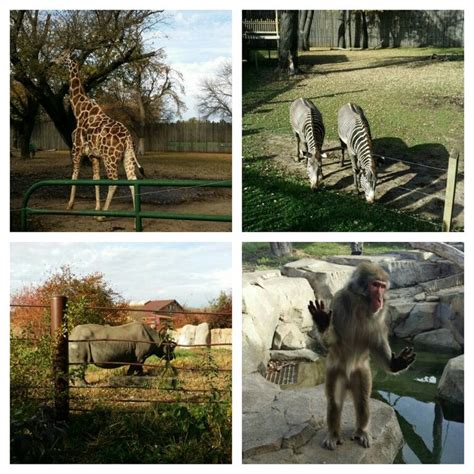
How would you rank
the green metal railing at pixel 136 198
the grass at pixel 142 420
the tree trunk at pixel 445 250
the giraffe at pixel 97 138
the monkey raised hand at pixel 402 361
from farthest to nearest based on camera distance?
the giraffe at pixel 97 138, the green metal railing at pixel 136 198, the tree trunk at pixel 445 250, the grass at pixel 142 420, the monkey raised hand at pixel 402 361

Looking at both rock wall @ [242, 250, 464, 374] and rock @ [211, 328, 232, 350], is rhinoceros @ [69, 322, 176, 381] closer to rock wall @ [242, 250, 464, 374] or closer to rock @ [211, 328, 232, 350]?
rock @ [211, 328, 232, 350]

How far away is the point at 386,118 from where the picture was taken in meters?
5.24

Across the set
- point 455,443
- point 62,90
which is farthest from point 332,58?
point 455,443

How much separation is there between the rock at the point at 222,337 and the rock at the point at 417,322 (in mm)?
1069

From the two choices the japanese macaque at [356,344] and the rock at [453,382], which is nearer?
the japanese macaque at [356,344]

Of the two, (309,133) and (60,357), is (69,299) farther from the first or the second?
(309,133)

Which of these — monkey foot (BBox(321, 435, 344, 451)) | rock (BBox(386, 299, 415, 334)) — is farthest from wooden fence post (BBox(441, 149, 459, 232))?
monkey foot (BBox(321, 435, 344, 451))

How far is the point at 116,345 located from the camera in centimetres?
512

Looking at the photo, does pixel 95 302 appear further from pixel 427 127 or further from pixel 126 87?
pixel 427 127

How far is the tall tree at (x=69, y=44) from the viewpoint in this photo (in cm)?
515

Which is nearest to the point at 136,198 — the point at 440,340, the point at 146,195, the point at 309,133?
the point at 146,195

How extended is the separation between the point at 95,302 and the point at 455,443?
2.51m

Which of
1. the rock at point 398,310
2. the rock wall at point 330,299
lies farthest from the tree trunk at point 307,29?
the rock at point 398,310

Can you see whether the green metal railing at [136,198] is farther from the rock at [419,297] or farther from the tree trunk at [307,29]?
the rock at [419,297]
